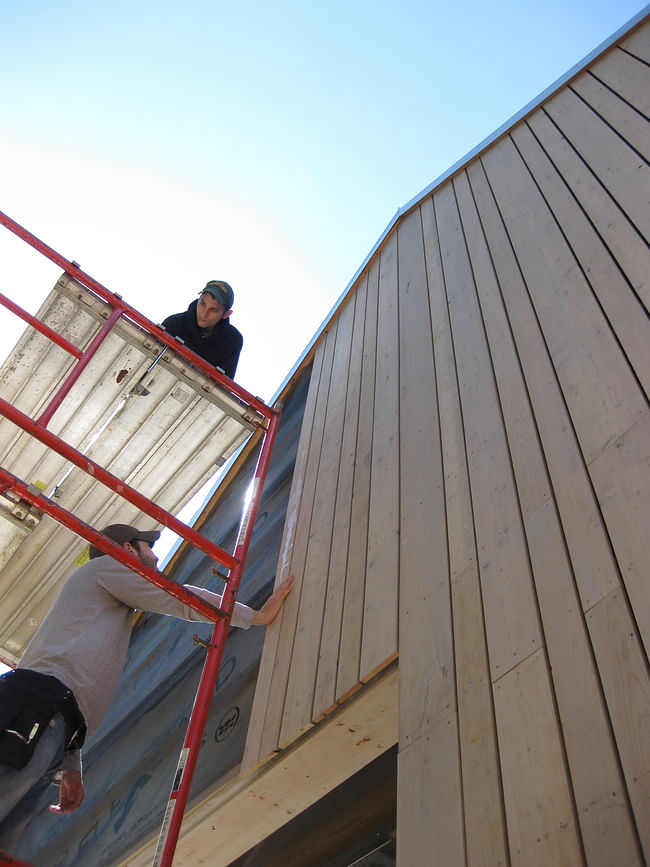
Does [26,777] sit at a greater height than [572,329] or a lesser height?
lesser

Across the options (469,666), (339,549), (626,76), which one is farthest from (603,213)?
(469,666)

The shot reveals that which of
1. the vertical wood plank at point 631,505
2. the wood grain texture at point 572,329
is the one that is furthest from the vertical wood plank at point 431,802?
the wood grain texture at point 572,329

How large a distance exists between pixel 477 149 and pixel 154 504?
257cm

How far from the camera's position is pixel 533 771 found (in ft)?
4.79

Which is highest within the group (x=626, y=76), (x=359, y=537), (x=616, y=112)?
(x=626, y=76)

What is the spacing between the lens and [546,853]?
4.38 feet

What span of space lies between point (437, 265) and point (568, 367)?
1640 mm

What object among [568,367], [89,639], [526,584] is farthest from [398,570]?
[89,639]

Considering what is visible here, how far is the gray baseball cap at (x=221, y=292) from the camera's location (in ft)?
16.3

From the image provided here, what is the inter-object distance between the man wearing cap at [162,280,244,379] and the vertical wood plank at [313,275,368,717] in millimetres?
1041

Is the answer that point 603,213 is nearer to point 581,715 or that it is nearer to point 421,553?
point 421,553

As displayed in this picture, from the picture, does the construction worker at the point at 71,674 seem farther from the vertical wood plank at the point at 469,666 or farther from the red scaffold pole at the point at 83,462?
the vertical wood plank at the point at 469,666

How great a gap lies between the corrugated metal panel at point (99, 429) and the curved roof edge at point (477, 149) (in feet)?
3.68

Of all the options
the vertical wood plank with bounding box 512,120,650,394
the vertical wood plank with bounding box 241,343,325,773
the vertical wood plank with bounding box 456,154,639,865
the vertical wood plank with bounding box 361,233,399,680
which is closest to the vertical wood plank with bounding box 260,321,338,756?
the vertical wood plank with bounding box 241,343,325,773
